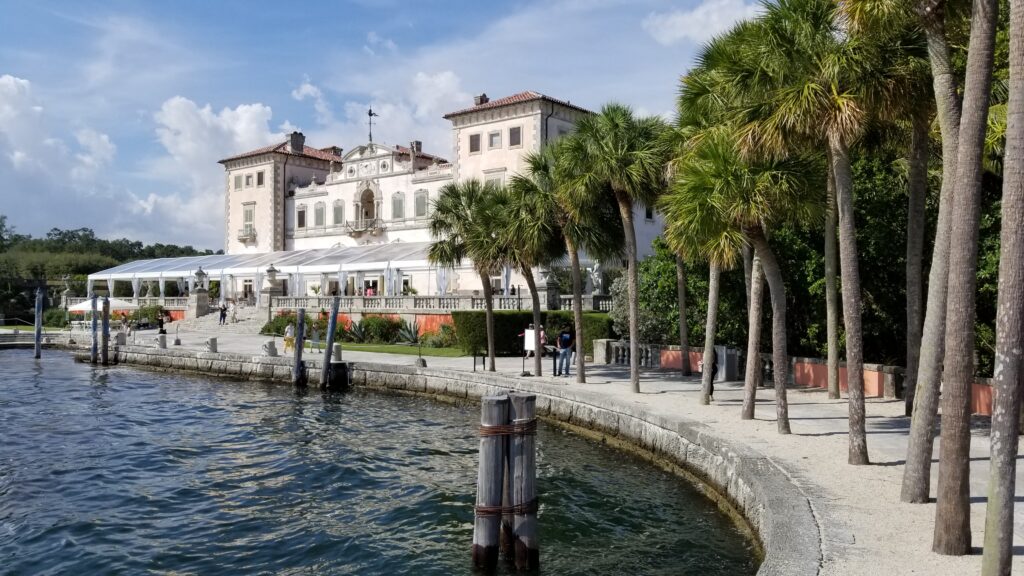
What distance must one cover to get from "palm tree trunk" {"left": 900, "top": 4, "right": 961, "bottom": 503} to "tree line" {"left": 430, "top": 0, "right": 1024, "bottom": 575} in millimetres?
20

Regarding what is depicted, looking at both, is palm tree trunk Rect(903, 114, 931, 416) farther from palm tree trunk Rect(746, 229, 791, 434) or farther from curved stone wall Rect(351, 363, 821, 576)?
curved stone wall Rect(351, 363, 821, 576)

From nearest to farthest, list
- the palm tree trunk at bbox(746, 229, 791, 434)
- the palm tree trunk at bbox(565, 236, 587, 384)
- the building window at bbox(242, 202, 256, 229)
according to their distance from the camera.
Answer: the palm tree trunk at bbox(746, 229, 791, 434) → the palm tree trunk at bbox(565, 236, 587, 384) → the building window at bbox(242, 202, 256, 229)

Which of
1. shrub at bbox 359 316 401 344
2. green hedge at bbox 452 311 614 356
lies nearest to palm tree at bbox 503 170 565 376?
green hedge at bbox 452 311 614 356

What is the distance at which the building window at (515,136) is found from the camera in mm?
42812

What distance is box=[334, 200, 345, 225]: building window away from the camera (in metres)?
51.9

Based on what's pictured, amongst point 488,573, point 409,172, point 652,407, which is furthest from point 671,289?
point 409,172

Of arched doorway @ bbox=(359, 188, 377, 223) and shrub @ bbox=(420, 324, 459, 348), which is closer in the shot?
shrub @ bbox=(420, 324, 459, 348)

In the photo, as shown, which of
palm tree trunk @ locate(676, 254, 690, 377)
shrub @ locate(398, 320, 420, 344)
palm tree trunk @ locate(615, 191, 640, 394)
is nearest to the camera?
palm tree trunk @ locate(615, 191, 640, 394)

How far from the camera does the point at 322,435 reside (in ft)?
55.7

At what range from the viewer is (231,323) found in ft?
142

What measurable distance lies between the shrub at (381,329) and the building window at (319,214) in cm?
1965

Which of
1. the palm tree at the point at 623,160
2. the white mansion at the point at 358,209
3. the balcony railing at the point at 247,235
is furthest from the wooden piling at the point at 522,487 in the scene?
the balcony railing at the point at 247,235

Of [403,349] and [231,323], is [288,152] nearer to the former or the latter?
[231,323]

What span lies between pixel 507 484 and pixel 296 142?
173 feet
